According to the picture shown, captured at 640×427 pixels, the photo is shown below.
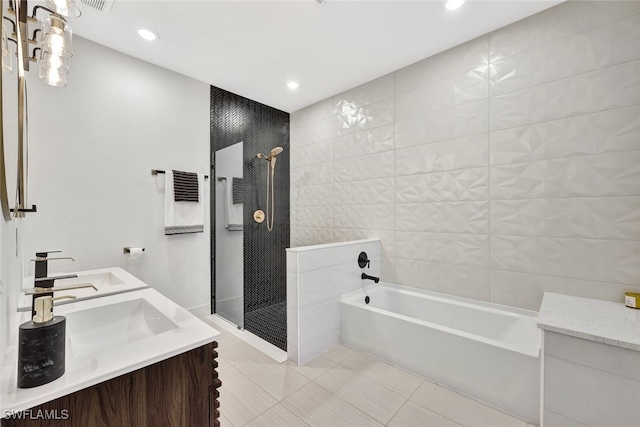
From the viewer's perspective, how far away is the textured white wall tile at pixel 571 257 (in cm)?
169

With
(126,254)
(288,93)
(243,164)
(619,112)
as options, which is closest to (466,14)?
(619,112)

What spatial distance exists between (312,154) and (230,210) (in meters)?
1.28

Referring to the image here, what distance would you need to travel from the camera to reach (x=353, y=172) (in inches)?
121

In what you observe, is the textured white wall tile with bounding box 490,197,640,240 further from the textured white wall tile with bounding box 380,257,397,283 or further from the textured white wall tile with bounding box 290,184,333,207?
the textured white wall tile with bounding box 290,184,333,207

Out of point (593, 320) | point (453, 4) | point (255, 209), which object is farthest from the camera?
point (255, 209)

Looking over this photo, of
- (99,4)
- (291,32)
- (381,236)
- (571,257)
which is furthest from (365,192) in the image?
(99,4)

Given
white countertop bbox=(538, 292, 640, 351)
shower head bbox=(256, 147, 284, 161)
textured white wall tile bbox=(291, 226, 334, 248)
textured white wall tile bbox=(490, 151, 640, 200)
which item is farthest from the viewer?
textured white wall tile bbox=(291, 226, 334, 248)

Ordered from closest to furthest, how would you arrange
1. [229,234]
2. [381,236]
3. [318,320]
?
[318,320] < [381,236] < [229,234]

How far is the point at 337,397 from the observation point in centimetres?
178

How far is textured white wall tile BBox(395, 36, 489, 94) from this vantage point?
7.39ft

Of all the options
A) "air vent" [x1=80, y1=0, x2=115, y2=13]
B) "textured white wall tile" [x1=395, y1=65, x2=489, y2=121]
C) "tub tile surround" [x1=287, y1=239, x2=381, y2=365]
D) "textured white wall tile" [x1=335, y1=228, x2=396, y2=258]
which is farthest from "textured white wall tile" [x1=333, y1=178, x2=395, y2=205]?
"air vent" [x1=80, y1=0, x2=115, y2=13]

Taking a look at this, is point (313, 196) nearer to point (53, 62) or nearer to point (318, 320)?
point (318, 320)

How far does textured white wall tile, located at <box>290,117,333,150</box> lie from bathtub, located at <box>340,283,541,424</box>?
1.91 meters

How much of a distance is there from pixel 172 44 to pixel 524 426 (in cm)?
367
